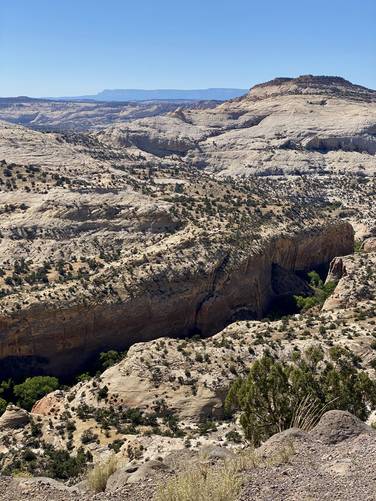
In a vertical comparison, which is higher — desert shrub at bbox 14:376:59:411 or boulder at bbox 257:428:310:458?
boulder at bbox 257:428:310:458

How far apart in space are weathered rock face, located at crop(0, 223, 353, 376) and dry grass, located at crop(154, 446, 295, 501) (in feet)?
92.0

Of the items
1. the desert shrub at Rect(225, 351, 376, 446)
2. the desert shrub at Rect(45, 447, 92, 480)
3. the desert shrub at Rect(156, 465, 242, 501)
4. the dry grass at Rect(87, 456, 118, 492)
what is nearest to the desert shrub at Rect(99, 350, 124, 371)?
the desert shrub at Rect(45, 447, 92, 480)

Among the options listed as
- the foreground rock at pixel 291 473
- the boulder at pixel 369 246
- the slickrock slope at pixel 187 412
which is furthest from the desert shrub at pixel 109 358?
the boulder at pixel 369 246

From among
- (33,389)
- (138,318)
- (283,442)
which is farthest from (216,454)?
(138,318)

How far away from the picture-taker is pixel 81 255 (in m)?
54.5

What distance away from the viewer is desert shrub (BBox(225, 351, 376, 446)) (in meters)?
19.7

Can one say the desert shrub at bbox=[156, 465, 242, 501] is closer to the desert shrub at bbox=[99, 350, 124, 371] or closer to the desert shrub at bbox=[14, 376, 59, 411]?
the desert shrub at bbox=[14, 376, 59, 411]

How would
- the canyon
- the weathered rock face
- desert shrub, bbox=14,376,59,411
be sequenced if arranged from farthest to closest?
the weathered rock face < desert shrub, bbox=14,376,59,411 < the canyon

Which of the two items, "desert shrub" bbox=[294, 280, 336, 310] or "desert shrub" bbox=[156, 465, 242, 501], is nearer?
"desert shrub" bbox=[156, 465, 242, 501]

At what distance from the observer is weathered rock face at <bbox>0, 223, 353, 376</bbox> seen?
132 ft

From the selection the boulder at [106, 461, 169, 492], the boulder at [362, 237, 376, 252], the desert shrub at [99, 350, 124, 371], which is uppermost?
the boulder at [106, 461, 169, 492]

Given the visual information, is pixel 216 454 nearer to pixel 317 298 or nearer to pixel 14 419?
pixel 14 419

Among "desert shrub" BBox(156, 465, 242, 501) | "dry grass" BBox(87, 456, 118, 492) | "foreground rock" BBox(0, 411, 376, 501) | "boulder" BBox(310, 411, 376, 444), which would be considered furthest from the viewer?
"boulder" BBox(310, 411, 376, 444)

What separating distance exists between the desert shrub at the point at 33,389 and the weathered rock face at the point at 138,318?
211cm
